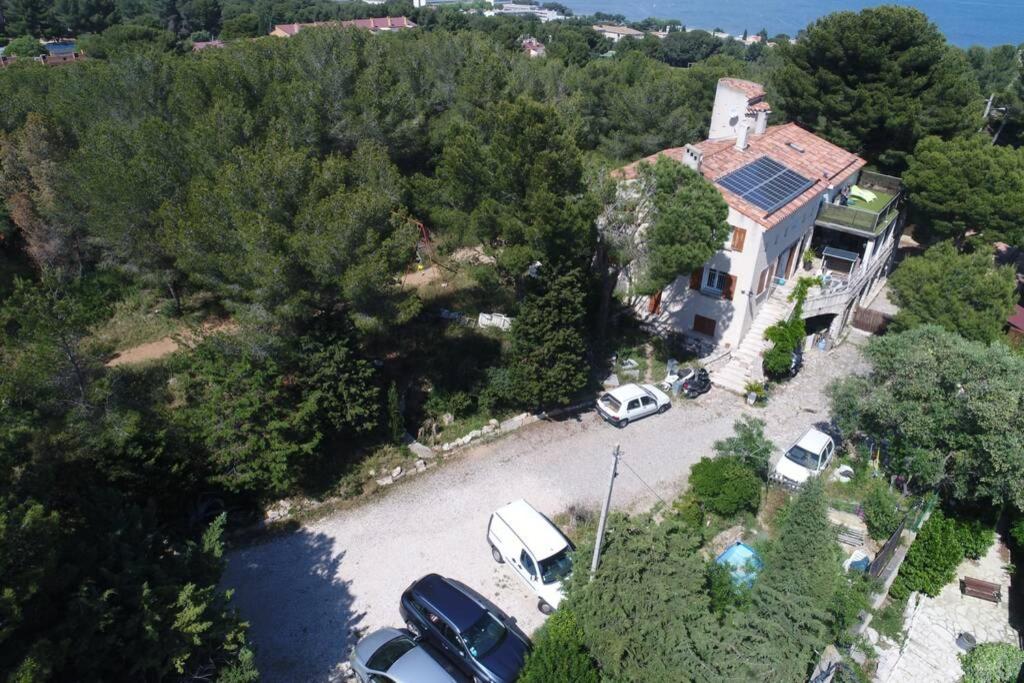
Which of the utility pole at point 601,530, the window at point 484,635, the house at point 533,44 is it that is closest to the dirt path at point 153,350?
the window at point 484,635

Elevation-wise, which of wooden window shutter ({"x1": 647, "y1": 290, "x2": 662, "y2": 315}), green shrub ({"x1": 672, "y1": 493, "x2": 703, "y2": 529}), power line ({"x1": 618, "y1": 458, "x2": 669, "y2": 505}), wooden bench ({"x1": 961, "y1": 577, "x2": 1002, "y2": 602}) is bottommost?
wooden bench ({"x1": 961, "y1": 577, "x2": 1002, "y2": 602})

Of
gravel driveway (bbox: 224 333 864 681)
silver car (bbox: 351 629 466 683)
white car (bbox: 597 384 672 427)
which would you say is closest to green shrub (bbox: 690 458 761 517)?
gravel driveway (bbox: 224 333 864 681)

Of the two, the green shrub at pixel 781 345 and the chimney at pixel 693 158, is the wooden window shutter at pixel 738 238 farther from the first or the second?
the green shrub at pixel 781 345

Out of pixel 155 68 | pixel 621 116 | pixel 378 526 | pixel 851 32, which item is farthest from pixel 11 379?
pixel 851 32

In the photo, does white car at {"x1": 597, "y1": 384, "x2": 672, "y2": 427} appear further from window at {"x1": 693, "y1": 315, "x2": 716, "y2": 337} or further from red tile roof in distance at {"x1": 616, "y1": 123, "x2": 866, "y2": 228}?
red tile roof in distance at {"x1": 616, "y1": 123, "x2": 866, "y2": 228}

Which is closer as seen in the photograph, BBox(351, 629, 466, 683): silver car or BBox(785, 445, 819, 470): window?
A: BBox(351, 629, 466, 683): silver car
